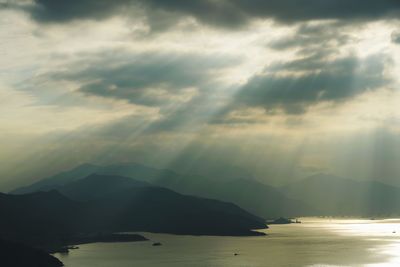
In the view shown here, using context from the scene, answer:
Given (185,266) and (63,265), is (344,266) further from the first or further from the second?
(63,265)

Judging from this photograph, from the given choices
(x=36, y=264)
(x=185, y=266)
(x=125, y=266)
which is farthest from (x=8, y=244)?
(x=185, y=266)

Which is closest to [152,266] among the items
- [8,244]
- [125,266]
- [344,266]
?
[125,266]

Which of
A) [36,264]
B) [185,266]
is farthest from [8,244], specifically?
[185,266]

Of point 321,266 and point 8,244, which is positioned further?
point 321,266

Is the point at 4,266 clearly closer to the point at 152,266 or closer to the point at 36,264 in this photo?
the point at 36,264

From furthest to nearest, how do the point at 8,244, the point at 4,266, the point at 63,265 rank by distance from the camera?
the point at 63,265, the point at 8,244, the point at 4,266

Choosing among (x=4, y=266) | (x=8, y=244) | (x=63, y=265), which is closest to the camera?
(x=4, y=266)
